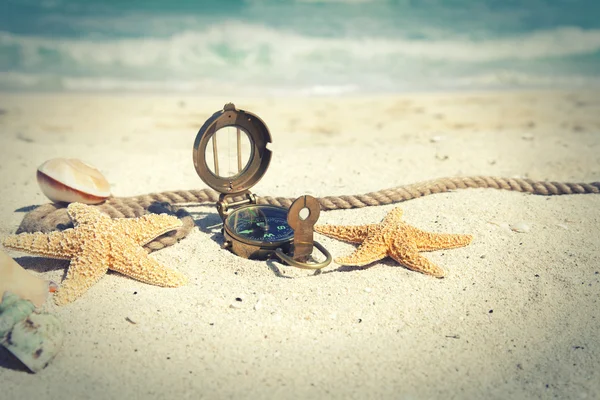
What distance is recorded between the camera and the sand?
2871 mm

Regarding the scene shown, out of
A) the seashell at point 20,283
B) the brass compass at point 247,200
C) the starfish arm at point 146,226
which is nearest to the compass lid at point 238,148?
the brass compass at point 247,200

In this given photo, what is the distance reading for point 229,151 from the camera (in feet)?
13.4

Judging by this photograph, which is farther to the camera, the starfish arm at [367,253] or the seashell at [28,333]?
the starfish arm at [367,253]

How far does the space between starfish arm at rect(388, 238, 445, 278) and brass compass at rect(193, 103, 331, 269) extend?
0.56 meters

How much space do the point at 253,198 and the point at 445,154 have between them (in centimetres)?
342

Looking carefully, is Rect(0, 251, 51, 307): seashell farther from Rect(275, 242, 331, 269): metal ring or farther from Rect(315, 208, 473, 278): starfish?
Rect(315, 208, 473, 278): starfish

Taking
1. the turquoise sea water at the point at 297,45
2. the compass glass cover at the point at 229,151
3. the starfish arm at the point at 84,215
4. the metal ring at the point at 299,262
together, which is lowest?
the metal ring at the point at 299,262

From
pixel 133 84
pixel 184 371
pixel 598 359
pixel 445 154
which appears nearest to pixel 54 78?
pixel 133 84

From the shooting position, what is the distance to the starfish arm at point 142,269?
3.60 metres

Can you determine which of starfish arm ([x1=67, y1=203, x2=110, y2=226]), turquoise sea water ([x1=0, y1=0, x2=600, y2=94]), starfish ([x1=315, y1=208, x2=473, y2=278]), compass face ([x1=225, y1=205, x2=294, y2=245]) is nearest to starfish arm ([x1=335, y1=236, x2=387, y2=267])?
starfish ([x1=315, y1=208, x2=473, y2=278])

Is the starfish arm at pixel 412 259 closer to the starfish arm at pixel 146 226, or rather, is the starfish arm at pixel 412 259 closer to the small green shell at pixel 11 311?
the starfish arm at pixel 146 226

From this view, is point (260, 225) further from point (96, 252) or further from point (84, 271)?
point (84, 271)

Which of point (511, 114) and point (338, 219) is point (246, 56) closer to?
point (511, 114)

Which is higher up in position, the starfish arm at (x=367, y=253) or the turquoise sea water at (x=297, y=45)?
the turquoise sea water at (x=297, y=45)
